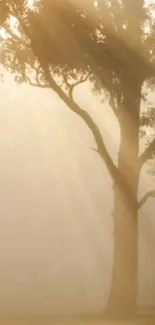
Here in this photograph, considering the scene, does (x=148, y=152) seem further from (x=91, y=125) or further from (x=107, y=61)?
(x=107, y=61)

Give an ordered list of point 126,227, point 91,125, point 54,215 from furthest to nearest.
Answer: point 54,215
point 91,125
point 126,227

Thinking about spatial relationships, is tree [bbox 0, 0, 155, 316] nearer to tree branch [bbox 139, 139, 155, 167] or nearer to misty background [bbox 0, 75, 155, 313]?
tree branch [bbox 139, 139, 155, 167]

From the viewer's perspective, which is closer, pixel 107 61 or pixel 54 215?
pixel 107 61

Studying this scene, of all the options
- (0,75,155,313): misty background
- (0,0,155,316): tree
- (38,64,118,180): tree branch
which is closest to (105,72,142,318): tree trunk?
(0,0,155,316): tree

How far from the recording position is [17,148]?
23266mm

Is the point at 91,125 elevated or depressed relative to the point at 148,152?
elevated

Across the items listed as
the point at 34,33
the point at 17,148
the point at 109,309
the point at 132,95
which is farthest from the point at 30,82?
the point at 17,148

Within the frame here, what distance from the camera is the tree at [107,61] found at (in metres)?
13.7

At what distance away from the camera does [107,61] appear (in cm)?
1388

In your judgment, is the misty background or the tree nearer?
the tree

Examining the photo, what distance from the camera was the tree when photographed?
13734mm

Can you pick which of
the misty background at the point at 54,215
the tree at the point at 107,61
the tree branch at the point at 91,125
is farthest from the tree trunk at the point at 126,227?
the misty background at the point at 54,215

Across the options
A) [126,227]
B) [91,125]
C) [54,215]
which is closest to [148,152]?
[91,125]

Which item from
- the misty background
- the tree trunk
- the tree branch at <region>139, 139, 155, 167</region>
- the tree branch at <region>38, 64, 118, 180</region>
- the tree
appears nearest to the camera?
the tree
